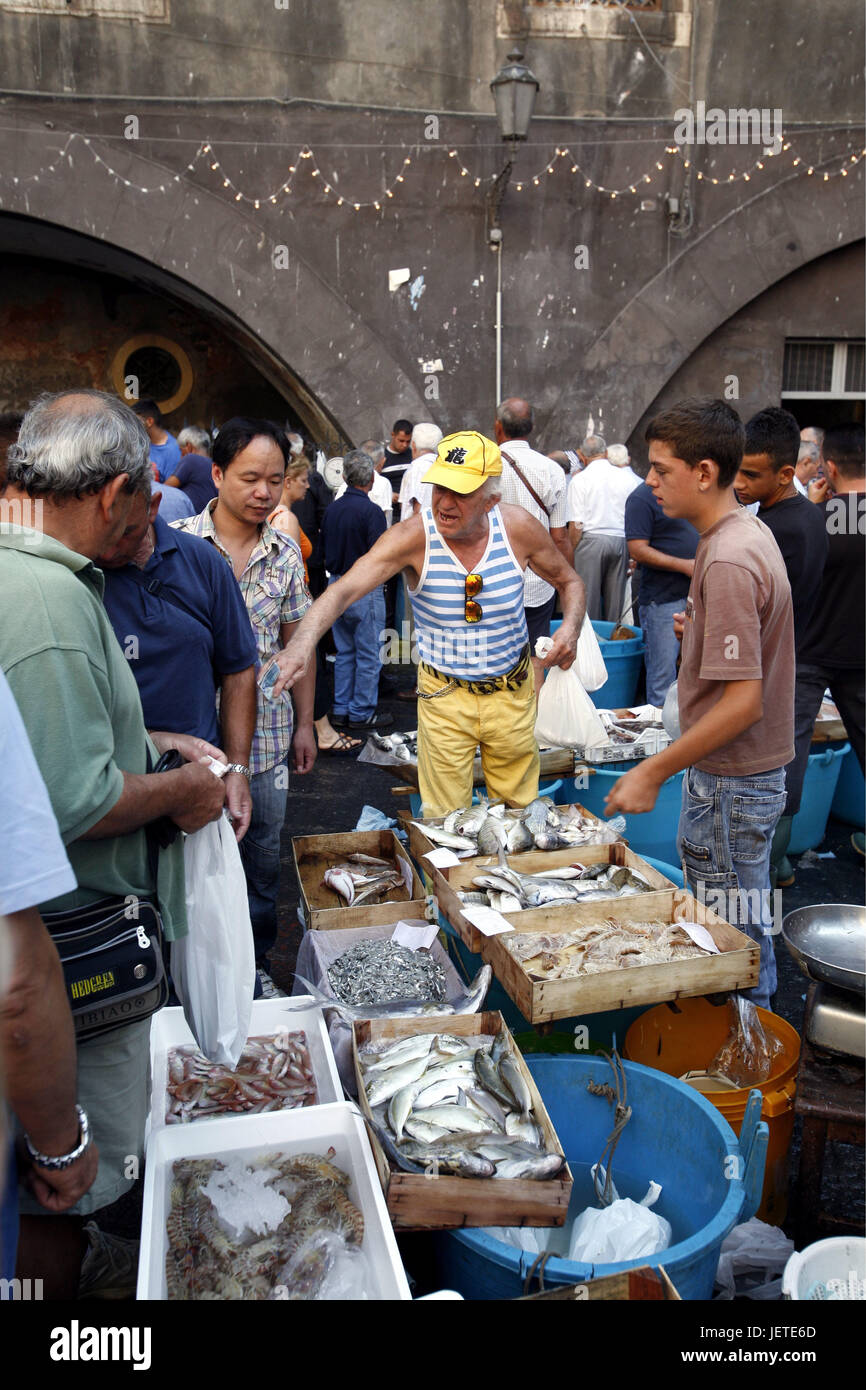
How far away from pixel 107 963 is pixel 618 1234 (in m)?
1.50

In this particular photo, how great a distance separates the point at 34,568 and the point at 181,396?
43.4 ft

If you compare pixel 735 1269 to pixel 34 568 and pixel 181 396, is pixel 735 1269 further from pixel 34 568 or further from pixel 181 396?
pixel 181 396

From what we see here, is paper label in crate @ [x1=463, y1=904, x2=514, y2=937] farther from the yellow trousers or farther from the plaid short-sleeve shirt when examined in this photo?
the plaid short-sleeve shirt

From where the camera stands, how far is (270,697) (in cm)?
376

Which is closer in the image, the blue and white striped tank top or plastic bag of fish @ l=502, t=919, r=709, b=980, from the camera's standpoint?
plastic bag of fish @ l=502, t=919, r=709, b=980

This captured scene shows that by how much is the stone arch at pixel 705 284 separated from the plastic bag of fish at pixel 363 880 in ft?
29.8

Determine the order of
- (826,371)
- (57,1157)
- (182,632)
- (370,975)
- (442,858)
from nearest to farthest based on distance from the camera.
A: (57,1157) < (182,632) < (370,975) < (442,858) < (826,371)

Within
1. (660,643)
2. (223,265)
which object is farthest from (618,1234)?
(223,265)

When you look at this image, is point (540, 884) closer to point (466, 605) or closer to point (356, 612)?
point (466, 605)

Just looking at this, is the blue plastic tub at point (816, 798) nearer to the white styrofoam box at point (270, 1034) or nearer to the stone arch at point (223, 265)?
the white styrofoam box at point (270, 1034)

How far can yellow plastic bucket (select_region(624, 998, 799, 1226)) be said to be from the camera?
3041 mm

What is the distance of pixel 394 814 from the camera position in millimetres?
6730

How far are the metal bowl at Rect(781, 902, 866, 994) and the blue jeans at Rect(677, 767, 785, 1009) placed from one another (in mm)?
379

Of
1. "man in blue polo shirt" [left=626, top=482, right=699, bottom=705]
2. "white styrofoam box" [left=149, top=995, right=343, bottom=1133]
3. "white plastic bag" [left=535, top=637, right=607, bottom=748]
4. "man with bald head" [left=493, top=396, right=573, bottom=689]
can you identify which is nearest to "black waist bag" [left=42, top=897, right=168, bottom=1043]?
"white styrofoam box" [left=149, top=995, right=343, bottom=1133]
